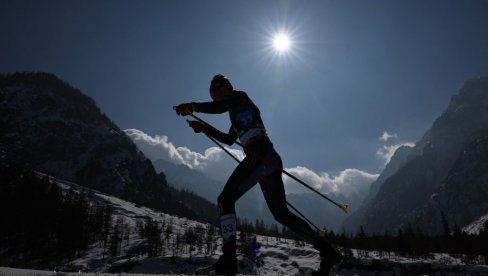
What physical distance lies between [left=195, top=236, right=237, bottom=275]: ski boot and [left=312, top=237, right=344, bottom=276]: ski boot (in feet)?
4.31

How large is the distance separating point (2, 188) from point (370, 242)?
14578 centimetres

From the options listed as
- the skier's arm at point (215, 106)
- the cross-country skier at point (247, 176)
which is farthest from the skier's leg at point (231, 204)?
the skier's arm at point (215, 106)

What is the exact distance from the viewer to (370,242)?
A: 161500 millimetres

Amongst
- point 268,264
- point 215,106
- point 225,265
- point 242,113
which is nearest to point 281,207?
point 225,265

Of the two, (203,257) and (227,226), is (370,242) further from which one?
(227,226)

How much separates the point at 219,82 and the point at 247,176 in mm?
1713

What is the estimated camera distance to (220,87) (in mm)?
6086

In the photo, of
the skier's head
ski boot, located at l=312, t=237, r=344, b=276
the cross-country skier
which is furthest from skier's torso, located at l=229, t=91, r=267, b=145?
ski boot, located at l=312, t=237, r=344, b=276

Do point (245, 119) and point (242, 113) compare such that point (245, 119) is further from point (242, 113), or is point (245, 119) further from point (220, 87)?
point (220, 87)

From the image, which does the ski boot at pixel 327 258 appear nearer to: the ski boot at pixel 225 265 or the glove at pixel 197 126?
the ski boot at pixel 225 265

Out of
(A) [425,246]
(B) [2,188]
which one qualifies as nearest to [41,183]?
(B) [2,188]

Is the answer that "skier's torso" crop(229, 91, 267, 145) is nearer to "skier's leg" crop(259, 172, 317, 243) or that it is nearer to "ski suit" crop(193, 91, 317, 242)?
"ski suit" crop(193, 91, 317, 242)

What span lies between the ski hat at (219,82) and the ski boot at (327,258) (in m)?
2.99

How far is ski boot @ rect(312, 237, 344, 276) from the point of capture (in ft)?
17.7
